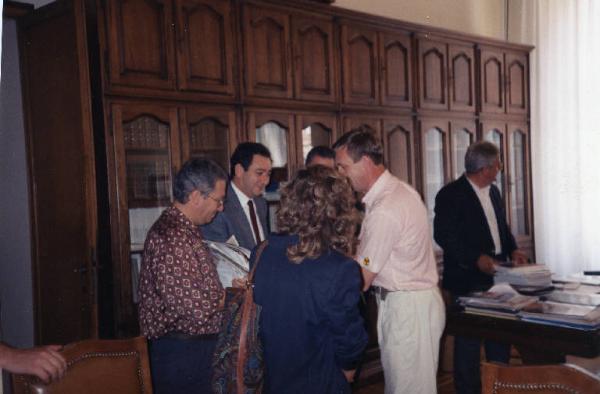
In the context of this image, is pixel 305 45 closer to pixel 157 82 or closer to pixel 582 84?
pixel 157 82

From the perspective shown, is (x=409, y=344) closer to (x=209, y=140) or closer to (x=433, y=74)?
(x=209, y=140)

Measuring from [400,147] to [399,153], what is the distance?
0.15 feet

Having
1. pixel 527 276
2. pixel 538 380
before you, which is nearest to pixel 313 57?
pixel 527 276

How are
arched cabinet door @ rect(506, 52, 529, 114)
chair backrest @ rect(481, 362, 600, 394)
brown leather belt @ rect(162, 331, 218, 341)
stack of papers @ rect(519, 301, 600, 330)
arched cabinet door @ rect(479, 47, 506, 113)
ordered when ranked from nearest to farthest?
1. chair backrest @ rect(481, 362, 600, 394)
2. brown leather belt @ rect(162, 331, 218, 341)
3. stack of papers @ rect(519, 301, 600, 330)
4. arched cabinet door @ rect(479, 47, 506, 113)
5. arched cabinet door @ rect(506, 52, 529, 114)

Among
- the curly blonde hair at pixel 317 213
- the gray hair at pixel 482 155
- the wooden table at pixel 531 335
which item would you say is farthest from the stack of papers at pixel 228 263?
the gray hair at pixel 482 155

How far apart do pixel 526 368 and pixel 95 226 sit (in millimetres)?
1955

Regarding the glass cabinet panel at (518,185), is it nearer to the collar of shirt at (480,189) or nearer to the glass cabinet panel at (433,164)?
the glass cabinet panel at (433,164)

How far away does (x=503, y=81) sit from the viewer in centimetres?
487

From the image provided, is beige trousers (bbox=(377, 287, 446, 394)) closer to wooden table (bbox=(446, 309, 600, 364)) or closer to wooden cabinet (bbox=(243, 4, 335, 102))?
wooden table (bbox=(446, 309, 600, 364))

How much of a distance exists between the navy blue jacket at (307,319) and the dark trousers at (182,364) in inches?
10.4

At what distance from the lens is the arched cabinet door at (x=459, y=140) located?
4.46 metres

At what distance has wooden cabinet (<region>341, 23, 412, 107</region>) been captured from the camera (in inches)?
149

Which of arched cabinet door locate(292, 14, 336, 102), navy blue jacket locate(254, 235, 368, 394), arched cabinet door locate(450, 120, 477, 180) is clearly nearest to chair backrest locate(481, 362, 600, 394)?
navy blue jacket locate(254, 235, 368, 394)

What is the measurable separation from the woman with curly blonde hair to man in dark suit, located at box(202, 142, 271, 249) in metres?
0.86
